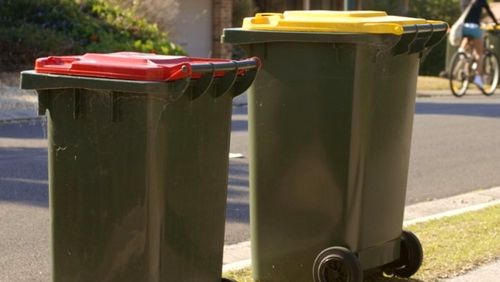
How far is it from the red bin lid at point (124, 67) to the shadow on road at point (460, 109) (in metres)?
12.4

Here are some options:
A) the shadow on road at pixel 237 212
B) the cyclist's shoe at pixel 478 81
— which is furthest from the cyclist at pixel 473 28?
the shadow on road at pixel 237 212

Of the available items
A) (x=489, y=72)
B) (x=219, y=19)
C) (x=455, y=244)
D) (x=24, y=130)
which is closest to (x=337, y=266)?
(x=455, y=244)

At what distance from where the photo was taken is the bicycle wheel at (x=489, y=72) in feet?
65.5

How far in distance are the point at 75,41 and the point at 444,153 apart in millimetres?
9276

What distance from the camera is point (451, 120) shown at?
51.1 feet

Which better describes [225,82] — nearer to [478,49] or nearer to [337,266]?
[337,266]

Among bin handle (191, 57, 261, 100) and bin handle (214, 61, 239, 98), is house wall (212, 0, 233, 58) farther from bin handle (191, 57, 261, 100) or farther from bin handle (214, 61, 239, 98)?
bin handle (214, 61, 239, 98)

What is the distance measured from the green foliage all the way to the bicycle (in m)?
5.48

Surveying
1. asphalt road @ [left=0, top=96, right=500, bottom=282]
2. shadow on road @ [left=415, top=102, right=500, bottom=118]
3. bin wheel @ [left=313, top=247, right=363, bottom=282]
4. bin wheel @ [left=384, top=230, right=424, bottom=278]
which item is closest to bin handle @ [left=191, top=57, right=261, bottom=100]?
bin wheel @ [left=313, top=247, right=363, bottom=282]

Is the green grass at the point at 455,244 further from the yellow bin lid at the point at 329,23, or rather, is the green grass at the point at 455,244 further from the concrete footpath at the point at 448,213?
the yellow bin lid at the point at 329,23

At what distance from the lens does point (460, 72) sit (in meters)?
19.6

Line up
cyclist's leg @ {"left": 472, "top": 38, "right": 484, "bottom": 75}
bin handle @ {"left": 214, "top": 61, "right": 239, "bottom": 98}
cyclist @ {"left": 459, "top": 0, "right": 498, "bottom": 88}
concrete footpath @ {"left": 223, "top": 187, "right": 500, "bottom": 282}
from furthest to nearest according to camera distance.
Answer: cyclist's leg @ {"left": 472, "top": 38, "right": 484, "bottom": 75} < cyclist @ {"left": 459, "top": 0, "right": 498, "bottom": 88} < concrete footpath @ {"left": 223, "top": 187, "right": 500, "bottom": 282} < bin handle @ {"left": 214, "top": 61, "right": 239, "bottom": 98}

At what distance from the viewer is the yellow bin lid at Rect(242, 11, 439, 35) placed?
5352mm

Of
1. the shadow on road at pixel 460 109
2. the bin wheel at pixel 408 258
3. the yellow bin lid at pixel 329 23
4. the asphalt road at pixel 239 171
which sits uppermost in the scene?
the yellow bin lid at pixel 329 23
